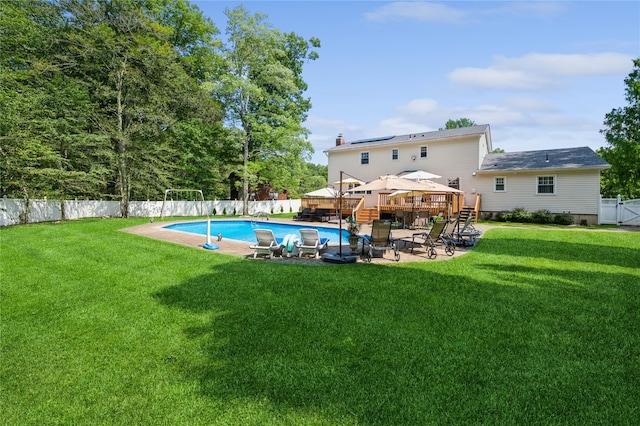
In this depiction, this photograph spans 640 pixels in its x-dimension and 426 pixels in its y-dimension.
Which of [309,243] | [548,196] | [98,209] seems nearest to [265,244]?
[309,243]

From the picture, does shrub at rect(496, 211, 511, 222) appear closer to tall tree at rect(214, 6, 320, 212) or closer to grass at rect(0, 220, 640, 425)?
grass at rect(0, 220, 640, 425)

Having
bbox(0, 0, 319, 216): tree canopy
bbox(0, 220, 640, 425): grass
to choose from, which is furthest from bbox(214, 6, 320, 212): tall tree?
bbox(0, 220, 640, 425): grass

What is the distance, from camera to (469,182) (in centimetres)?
2289

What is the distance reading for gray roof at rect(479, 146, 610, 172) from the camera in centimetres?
1941

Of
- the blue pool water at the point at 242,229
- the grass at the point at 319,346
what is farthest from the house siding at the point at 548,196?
the grass at the point at 319,346

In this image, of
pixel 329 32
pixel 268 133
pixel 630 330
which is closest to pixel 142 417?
pixel 630 330

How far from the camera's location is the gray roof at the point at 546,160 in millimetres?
19406

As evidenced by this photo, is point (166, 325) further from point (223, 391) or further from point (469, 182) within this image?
point (469, 182)

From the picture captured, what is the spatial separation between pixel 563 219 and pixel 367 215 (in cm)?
1185

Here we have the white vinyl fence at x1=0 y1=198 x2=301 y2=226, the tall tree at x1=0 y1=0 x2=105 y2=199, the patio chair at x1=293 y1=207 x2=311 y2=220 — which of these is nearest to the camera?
the tall tree at x1=0 y1=0 x2=105 y2=199

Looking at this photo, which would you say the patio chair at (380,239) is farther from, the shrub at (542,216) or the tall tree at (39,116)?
the tall tree at (39,116)

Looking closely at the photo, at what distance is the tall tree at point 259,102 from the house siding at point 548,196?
14172 millimetres

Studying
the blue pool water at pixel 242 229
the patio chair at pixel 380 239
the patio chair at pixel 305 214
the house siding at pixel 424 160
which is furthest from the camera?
the house siding at pixel 424 160

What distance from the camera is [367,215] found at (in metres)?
21.1
